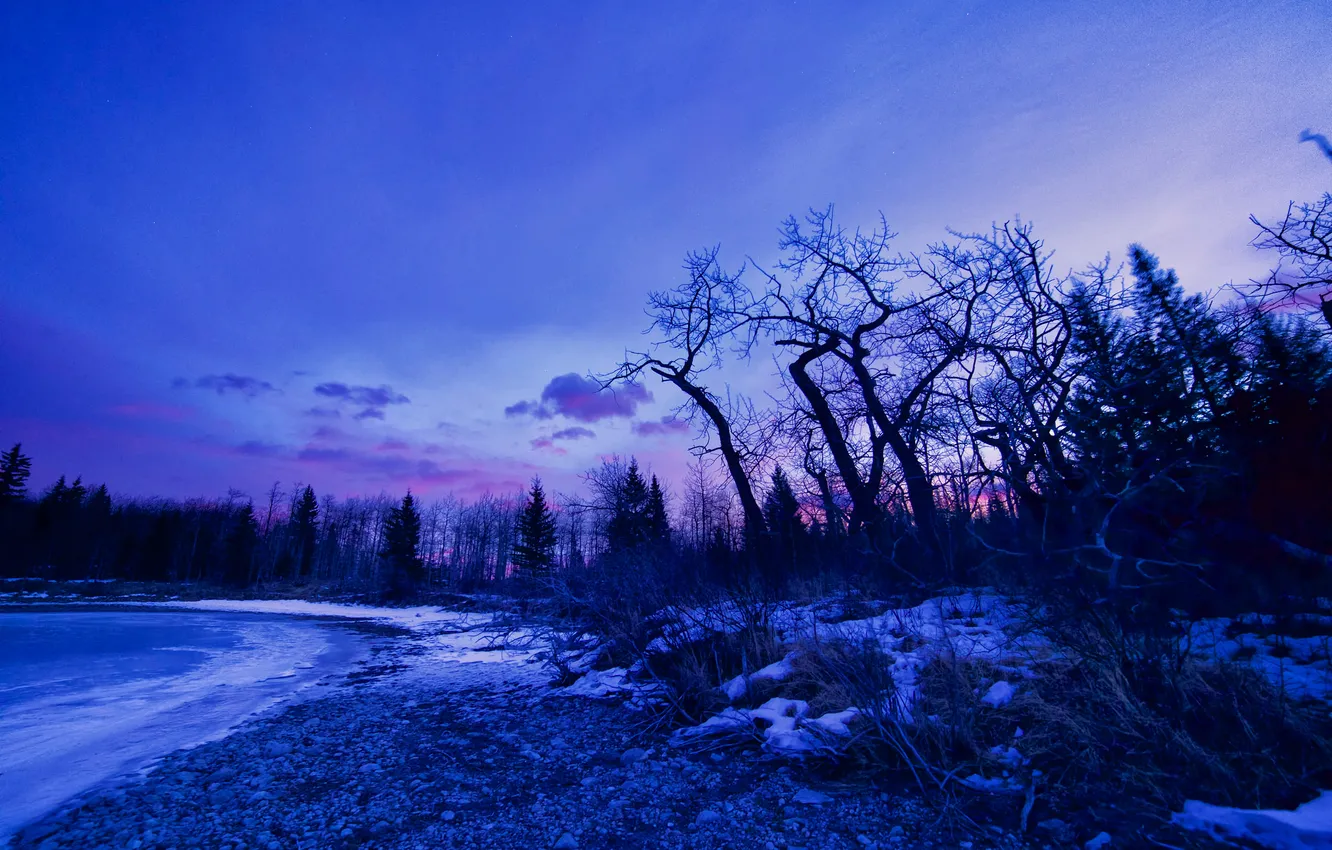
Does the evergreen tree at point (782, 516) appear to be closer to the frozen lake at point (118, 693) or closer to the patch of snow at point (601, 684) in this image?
the patch of snow at point (601, 684)

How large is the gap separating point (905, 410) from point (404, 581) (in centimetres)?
3170

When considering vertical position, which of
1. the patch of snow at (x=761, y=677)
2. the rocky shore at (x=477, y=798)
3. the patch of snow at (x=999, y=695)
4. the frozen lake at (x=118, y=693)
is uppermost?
the patch of snow at (x=999, y=695)

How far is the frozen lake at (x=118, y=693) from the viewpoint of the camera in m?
4.14

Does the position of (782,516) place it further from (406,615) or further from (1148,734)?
(406,615)

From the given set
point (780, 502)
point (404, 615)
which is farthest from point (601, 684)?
point (404, 615)

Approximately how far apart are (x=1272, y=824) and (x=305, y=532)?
7536 centimetres

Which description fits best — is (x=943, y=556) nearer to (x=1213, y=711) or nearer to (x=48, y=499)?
(x=1213, y=711)

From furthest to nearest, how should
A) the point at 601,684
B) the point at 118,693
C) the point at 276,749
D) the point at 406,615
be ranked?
the point at 406,615 < the point at 118,693 < the point at 601,684 < the point at 276,749

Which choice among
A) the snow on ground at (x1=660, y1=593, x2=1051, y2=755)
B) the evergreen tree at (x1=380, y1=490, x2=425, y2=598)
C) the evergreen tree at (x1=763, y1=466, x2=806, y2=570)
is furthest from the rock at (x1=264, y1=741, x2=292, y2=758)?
the evergreen tree at (x1=380, y1=490, x2=425, y2=598)

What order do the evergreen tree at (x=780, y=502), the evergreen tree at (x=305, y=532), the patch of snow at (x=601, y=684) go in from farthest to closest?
the evergreen tree at (x=305, y=532) < the evergreen tree at (x=780, y=502) < the patch of snow at (x=601, y=684)

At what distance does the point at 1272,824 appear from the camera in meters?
2.34

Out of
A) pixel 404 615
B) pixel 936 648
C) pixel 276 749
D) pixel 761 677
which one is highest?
pixel 936 648

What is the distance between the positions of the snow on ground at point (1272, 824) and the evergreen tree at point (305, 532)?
72.1 metres

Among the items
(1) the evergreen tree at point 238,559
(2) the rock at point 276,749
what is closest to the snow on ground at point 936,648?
(2) the rock at point 276,749
